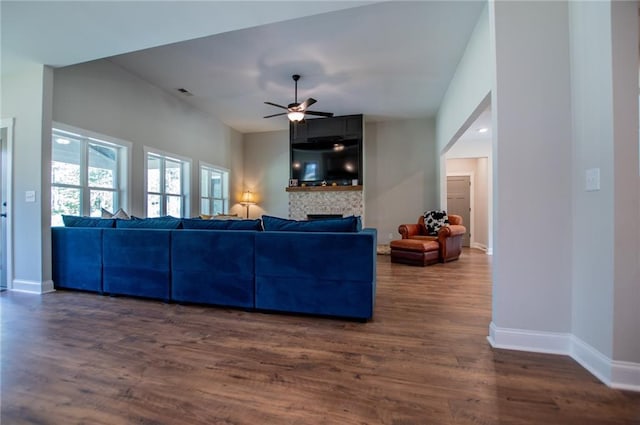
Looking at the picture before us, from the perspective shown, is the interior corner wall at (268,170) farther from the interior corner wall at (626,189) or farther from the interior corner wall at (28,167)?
the interior corner wall at (626,189)

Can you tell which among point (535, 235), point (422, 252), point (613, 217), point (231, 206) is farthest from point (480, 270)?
point (231, 206)

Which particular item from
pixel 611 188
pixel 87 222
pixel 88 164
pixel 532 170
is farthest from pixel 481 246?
pixel 88 164

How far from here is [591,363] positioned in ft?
5.15

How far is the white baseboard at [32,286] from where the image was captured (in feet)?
10.3

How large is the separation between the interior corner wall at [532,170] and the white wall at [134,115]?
4723mm

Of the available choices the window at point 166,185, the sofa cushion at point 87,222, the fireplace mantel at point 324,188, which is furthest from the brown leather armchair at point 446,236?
the sofa cushion at point 87,222

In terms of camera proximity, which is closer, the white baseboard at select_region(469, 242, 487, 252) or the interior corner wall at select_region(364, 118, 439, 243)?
the interior corner wall at select_region(364, 118, 439, 243)

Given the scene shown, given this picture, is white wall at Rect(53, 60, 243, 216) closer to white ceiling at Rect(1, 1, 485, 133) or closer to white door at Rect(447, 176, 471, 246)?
white ceiling at Rect(1, 1, 485, 133)

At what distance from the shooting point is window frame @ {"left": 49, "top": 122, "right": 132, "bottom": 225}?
3.54 m

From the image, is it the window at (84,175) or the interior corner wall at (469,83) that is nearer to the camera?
the interior corner wall at (469,83)

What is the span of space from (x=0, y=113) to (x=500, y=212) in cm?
533

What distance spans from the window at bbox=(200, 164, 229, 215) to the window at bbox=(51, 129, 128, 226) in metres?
1.86

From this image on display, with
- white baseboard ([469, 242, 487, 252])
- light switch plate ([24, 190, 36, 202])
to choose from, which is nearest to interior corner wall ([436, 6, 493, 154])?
white baseboard ([469, 242, 487, 252])

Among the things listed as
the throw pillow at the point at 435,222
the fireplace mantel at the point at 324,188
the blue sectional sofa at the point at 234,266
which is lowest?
the blue sectional sofa at the point at 234,266
